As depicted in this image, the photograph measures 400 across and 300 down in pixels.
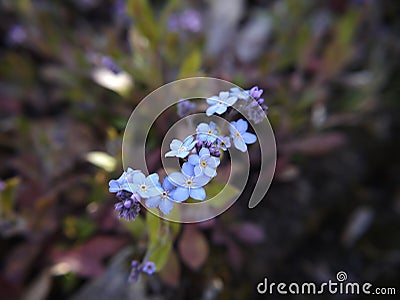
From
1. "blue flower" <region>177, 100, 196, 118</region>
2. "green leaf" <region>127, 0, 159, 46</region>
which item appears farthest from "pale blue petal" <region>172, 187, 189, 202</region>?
"green leaf" <region>127, 0, 159, 46</region>

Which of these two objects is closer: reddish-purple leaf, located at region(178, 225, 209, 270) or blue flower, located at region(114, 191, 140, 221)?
blue flower, located at region(114, 191, 140, 221)

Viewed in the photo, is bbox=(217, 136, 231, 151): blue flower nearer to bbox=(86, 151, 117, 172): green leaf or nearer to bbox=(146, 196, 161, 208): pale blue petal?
bbox=(146, 196, 161, 208): pale blue petal

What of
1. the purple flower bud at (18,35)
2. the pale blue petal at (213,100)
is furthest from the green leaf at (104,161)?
the purple flower bud at (18,35)

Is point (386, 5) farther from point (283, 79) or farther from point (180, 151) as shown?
point (180, 151)

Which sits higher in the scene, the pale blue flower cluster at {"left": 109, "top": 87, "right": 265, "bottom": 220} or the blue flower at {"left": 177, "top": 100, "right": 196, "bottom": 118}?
the blue flower at {"left": 177, "top": 100, "right": 196, "bottom": 118}

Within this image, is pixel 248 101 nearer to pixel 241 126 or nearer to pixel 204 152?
pixel 241 126

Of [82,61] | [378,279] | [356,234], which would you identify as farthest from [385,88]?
[82,61]

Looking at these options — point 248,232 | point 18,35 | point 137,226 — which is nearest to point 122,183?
point 137,226
